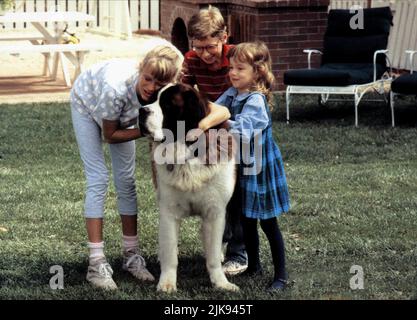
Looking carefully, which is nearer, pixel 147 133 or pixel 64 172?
pixel 147 133

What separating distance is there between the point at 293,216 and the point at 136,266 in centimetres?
177

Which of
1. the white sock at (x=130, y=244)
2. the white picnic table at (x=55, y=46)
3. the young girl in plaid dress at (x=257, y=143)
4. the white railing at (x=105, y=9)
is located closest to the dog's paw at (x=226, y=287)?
the young girl in plaid dress at (x=257, y=143)

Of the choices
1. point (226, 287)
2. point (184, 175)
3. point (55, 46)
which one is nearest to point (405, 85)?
point (55, 46)

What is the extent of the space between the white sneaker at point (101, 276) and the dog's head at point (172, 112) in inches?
39.4

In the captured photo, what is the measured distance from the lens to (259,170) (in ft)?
18.4

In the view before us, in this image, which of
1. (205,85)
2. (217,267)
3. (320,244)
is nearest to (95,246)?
(217,267)

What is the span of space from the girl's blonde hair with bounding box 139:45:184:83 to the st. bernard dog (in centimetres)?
12

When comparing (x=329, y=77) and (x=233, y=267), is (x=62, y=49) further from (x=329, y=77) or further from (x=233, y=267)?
(x=233, y=267)

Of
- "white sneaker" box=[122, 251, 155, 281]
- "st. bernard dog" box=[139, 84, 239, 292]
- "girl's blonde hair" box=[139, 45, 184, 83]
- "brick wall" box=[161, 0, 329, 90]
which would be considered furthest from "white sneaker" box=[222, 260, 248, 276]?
"brick wall" box=[161, 0, 329, 90]

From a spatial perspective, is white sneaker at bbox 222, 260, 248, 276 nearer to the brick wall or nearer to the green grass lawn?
the green grass lawn

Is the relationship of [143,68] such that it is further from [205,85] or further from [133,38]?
[133,38]

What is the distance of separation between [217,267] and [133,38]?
1304 centimetres

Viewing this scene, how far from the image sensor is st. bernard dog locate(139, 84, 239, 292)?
5.17 meters
